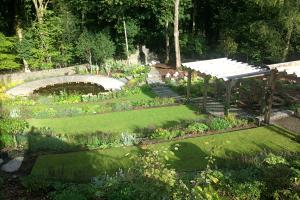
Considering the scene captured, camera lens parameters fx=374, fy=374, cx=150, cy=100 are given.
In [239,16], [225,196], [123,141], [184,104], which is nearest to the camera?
[225,196]

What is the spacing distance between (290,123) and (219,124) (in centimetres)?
326

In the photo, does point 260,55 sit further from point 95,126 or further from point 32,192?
point 32,192

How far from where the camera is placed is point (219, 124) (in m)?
16.6

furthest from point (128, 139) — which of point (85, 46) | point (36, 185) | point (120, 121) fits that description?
point (85, 46)

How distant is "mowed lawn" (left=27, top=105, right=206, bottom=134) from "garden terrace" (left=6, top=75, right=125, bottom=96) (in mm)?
6910

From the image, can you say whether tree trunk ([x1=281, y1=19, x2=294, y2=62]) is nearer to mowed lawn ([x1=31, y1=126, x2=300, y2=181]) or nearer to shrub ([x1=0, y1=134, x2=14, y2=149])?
mowed lawn ([x1=31, y1=126, x2=300, y2=181])

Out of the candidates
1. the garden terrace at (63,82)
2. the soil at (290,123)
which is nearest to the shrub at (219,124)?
the soil at (290,123)

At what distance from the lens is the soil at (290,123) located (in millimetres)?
16172

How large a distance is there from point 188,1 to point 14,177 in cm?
2453

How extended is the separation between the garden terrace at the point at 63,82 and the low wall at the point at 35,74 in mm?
1237

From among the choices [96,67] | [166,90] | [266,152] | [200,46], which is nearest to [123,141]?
[266,152]

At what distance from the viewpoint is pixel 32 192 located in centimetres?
1127

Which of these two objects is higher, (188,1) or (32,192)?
(188,1)

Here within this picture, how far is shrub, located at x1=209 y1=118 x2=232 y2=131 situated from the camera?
16.5m
